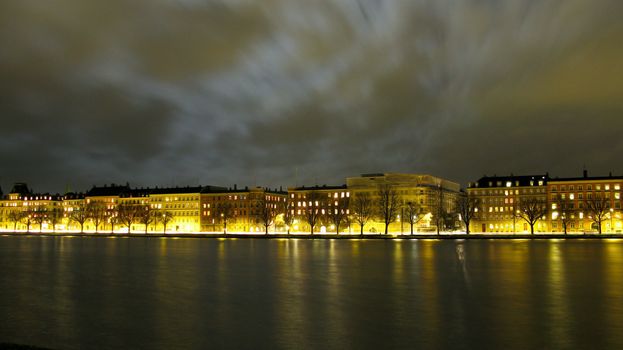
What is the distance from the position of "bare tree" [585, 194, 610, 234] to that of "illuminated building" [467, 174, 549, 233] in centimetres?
1396

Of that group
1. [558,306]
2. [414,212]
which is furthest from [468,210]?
[558,306]

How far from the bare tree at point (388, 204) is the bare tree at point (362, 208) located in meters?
2.66

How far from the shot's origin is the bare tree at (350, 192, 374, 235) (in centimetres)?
13738

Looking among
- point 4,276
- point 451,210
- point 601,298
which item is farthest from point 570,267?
point 451,210

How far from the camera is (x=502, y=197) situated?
157125 millimetres

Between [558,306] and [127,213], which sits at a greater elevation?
[127,213]

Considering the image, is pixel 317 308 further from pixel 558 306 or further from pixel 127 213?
pixel 127 213

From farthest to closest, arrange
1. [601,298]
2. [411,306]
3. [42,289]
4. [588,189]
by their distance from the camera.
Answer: [588,189] < [42,289] < [601,298] < [411,306]

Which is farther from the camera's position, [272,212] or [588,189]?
[272,212]

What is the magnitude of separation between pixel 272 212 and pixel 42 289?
133m

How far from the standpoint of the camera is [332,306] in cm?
2566

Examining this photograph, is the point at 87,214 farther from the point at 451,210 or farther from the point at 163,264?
the point at 163,264

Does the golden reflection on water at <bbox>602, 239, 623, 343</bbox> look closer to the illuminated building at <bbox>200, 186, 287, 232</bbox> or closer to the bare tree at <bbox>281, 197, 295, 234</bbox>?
the bare tree at <bbox>281, 197, 295, 234</bbox>

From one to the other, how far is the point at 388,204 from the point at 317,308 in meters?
116
